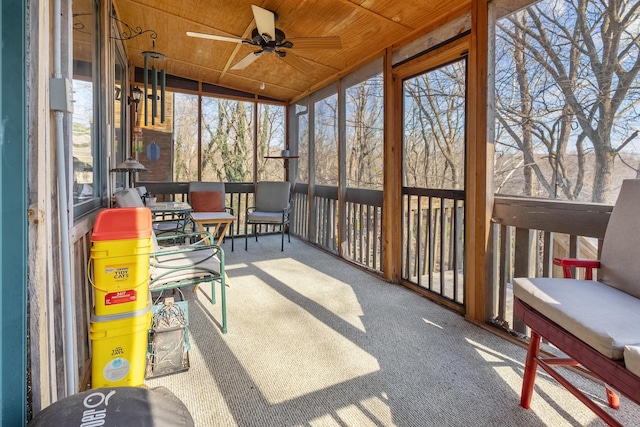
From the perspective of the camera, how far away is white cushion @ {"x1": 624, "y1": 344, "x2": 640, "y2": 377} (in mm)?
1021

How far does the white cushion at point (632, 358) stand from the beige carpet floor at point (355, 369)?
627 mm

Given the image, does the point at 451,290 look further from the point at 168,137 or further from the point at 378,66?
the point at 168,137

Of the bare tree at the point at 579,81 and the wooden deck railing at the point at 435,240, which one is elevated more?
the bare tree at the point at 579,81

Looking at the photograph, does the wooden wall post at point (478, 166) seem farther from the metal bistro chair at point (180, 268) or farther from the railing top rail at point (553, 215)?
the metal bistro chair at point (180, 268)

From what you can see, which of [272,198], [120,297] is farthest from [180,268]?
[272,198]

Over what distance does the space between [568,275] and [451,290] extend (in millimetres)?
1503

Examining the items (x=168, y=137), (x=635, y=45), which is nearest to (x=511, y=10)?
(x=635, y=45)

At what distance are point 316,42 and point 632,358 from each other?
2984 millimetres

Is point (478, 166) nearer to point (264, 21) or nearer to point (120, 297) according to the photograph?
point (264, 21)

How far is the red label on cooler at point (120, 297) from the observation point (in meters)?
1.51

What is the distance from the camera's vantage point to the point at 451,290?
10.4ft

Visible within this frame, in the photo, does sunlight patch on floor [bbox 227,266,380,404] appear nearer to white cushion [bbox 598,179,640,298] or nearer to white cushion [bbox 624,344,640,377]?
white cushion [bbox 624,344,640,377]

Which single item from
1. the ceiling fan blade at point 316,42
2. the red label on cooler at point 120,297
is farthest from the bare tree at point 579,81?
the red label on cooler at point 120,297

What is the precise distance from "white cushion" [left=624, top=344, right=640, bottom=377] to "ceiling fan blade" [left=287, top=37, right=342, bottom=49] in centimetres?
281
